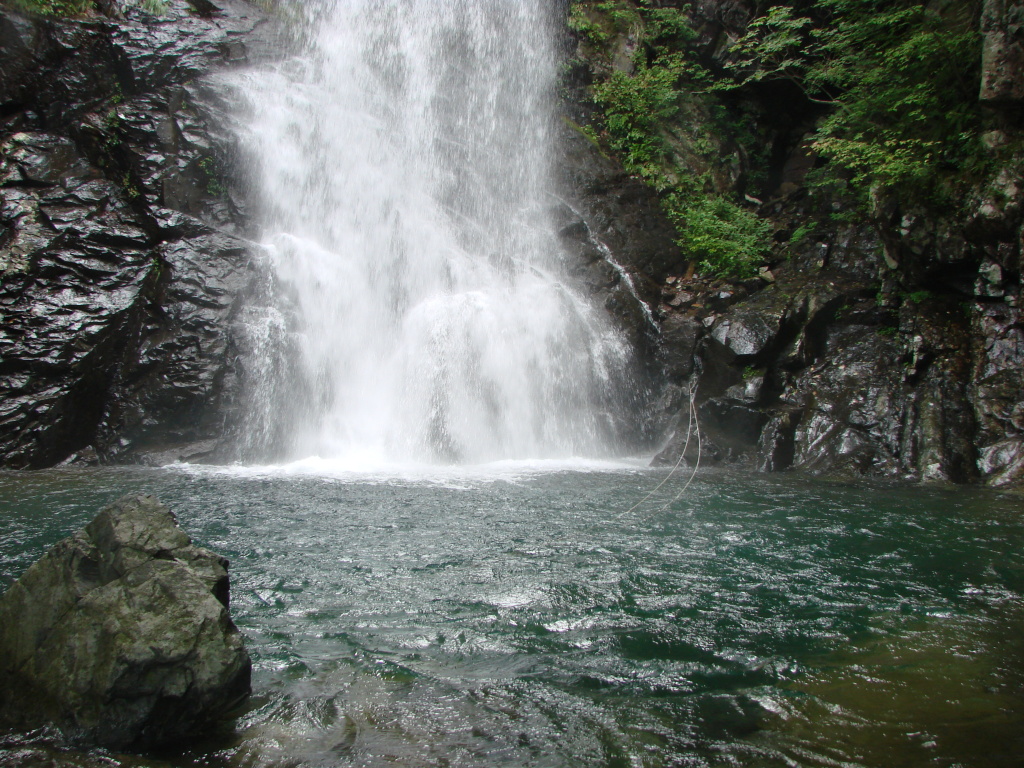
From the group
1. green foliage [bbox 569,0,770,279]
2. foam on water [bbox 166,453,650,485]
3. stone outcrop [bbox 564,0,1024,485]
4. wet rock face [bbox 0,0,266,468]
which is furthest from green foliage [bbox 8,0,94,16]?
green foliage [bbox 569,0,770,279]

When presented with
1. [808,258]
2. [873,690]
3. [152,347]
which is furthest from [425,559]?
[808,258]

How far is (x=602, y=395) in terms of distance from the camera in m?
15.6

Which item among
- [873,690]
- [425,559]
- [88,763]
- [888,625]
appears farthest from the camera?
[425,559]

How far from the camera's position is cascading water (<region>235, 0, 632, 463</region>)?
1395cm

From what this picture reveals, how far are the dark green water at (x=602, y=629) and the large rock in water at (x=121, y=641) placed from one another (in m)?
0.18

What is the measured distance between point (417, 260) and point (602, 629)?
536 inches

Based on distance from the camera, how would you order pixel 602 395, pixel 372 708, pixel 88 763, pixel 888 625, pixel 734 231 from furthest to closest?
1. pixel 734 231
2. pixel 602 395
3. pixel 888 625
4. pixel 372 708
5. pixel 88 763

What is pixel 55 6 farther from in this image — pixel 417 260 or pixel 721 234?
pixel 721 234

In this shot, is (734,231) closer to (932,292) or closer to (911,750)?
(932,292)

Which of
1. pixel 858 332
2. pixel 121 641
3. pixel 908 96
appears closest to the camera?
pixel 121 641

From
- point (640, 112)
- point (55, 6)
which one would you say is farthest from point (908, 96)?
point (55, 6)

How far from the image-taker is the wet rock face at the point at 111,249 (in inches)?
446

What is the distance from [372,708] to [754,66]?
77.0ft

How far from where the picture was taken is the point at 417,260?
16.5 metres
